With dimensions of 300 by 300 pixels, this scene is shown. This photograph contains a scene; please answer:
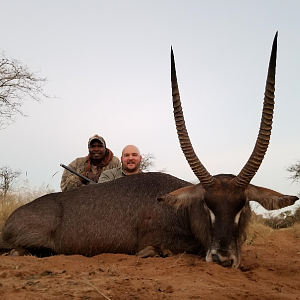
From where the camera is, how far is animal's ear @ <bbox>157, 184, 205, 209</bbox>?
4.58 meters

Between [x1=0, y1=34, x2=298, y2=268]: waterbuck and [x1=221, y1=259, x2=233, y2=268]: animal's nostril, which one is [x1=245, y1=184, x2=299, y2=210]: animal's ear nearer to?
[x1=0, y1=34, x2=298, y2=268]: waterbuck

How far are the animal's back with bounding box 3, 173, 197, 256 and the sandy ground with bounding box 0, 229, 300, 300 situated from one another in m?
0.48

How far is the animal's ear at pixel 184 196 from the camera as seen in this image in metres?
4.58

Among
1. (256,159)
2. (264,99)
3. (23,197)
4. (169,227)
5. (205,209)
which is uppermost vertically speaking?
(264,99)

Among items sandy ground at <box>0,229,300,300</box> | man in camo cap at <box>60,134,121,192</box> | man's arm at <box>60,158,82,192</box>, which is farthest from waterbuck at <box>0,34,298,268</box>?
man in camo cap at <box>60,134,121,192</box>

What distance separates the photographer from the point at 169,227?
16.3ft

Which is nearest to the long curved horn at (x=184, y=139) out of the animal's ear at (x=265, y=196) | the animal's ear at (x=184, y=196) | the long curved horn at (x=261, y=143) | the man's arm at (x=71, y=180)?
the animal's ear at (x=184, y=196)

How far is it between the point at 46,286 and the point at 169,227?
2388 millimetres

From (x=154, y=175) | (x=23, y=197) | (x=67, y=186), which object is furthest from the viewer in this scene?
(x=23, y=197)

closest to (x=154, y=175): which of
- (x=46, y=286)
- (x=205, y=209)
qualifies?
(x=205, y=209)

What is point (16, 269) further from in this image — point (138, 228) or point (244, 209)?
point (244, 209)

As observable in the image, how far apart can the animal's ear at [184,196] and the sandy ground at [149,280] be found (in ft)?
2.12

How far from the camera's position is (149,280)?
10.1 ft

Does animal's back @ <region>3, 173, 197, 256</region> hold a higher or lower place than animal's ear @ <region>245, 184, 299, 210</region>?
lower
